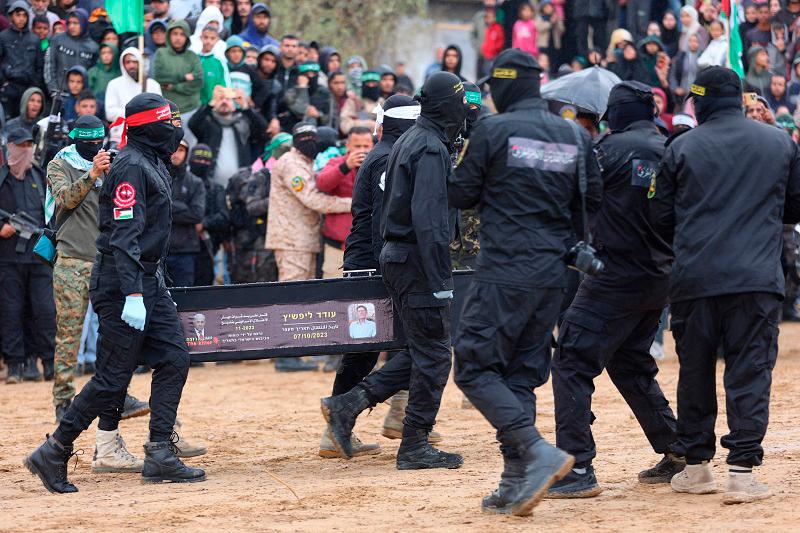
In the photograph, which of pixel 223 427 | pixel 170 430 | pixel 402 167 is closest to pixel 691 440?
Result: pixel 402 167

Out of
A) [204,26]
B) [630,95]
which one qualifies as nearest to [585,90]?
[630,95]

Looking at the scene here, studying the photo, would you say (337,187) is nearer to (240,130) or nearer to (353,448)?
(240,130)

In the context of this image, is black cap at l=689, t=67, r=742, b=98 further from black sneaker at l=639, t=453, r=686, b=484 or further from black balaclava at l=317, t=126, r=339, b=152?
black balaclava at l=317, t=126, r=339, b=152

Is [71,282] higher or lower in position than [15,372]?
higher

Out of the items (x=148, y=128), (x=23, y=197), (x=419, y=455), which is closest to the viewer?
(x=148, y=128)

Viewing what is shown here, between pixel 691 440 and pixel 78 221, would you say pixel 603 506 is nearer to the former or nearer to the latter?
pixel 691 440

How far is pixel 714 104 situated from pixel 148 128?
3.40 meters

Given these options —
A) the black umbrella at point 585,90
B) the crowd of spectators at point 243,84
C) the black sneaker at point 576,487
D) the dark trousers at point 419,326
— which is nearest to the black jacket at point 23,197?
the crowd of spectators at point 243,84

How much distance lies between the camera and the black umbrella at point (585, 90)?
885 cm

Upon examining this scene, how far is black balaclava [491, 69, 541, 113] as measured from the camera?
710 centimetres

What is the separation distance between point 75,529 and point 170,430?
Result: 4.81 feet

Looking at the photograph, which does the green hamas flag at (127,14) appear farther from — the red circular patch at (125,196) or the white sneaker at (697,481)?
the white sneaker at (697,481)

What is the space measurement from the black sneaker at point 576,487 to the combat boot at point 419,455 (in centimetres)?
122

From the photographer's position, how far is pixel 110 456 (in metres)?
8.69
